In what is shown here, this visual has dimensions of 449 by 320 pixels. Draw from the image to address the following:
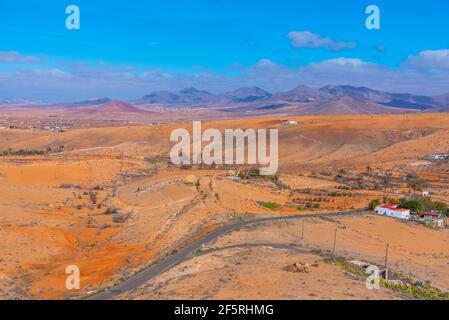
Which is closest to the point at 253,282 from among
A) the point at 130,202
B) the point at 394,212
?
the point at 394,212

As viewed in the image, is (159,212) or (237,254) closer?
(237,254)

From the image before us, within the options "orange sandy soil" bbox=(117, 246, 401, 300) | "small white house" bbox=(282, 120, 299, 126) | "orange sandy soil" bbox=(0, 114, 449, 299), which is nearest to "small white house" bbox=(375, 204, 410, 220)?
"orange sandy soil" bbox=(0, 114, 449, 299)

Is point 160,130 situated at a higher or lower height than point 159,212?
higher

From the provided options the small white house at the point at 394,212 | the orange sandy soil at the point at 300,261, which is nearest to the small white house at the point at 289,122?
the small white house at the point at 394,212

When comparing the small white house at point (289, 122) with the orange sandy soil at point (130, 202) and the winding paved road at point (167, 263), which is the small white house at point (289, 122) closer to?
the orange sandy soil at point (130, 202)

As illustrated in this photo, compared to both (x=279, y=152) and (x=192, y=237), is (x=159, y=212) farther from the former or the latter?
(x=279, y=152)

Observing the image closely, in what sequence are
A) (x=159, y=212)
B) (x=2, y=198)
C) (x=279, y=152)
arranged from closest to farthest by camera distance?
(x=159, y=212) < (x=2, y=198) < (x=279, y=152)
